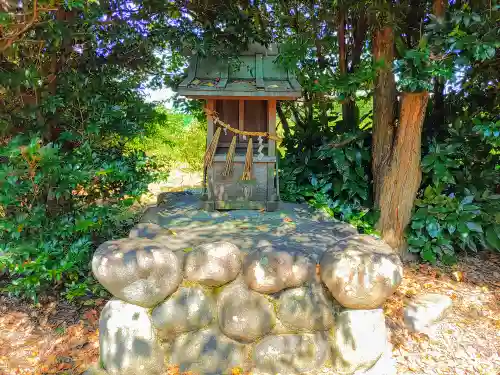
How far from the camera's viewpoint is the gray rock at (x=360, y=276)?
300 centimetres

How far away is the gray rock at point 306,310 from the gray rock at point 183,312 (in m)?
0.59

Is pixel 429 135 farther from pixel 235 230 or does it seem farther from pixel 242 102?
pixel 235 230

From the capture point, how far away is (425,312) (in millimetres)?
3863

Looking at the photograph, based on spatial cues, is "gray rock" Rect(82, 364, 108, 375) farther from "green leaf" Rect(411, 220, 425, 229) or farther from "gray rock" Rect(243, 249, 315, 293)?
"green leaf" Rect(411, 220, 425, 229)

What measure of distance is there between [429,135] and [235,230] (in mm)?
3183

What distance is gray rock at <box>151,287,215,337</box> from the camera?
3.11 metres

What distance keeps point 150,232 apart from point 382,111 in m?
3.16

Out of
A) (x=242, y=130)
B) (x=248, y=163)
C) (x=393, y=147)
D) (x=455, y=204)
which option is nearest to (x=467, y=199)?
(x=455, y=204)

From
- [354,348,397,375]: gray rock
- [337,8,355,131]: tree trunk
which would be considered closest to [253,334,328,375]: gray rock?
[354,348,397,375]: gray rock

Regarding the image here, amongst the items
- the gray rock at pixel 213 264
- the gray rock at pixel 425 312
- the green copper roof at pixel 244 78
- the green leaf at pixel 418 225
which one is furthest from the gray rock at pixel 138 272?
the green leaf at pixel 418 225

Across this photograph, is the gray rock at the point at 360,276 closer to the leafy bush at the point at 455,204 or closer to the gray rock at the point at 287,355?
the gray rock at the point at 287,355

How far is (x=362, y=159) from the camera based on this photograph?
536 centimetres

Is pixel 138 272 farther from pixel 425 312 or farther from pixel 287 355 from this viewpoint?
pixel 425 312

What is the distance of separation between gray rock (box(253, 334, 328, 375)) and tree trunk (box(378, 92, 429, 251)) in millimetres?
2421
